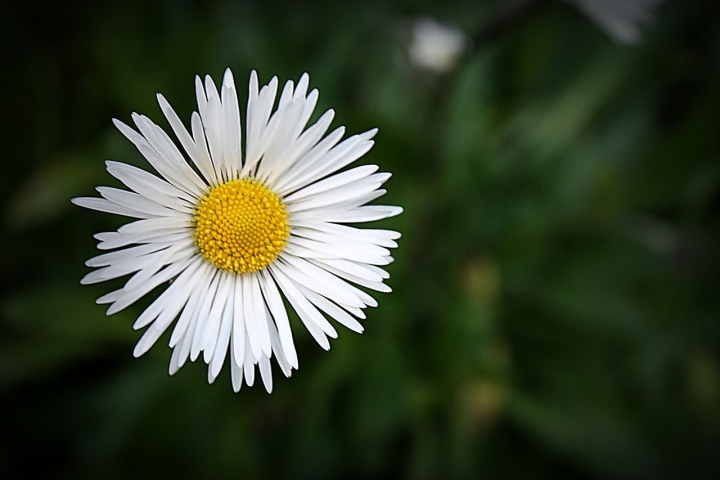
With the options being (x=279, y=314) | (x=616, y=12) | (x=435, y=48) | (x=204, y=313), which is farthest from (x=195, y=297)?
(x=435, y=48)

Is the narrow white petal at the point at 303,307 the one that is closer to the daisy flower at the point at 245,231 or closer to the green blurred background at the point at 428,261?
the daisy flower at the point at 245,231

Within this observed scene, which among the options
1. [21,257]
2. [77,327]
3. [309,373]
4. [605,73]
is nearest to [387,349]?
[309,373]

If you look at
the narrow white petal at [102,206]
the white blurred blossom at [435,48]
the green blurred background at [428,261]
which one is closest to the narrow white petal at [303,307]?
the narrow white petal at [102,206]

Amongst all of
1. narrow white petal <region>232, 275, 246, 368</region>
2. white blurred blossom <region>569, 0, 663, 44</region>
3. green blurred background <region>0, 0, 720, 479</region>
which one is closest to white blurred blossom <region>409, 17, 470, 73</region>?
green blurred background <region>0, 0, 720, 479</region>

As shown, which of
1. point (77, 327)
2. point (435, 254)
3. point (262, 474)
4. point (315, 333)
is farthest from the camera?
point (435, 254)

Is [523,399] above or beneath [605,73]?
beneath

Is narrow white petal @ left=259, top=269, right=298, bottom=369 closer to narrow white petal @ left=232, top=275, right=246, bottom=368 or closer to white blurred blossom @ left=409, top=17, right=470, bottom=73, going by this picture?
narrow white petal @ left=232, top=275, right=246, bottom=368

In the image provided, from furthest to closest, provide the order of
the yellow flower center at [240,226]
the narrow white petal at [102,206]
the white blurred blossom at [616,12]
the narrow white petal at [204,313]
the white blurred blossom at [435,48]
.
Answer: the white blurred blossom at [435,48]
the white blurred blossom at [616,12]
the yellow flower center at [240,226]
the narrow white petal at [204,313]
the narrow white petal at [102,206]

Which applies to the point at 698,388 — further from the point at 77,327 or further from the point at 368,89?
the point at 77,327
